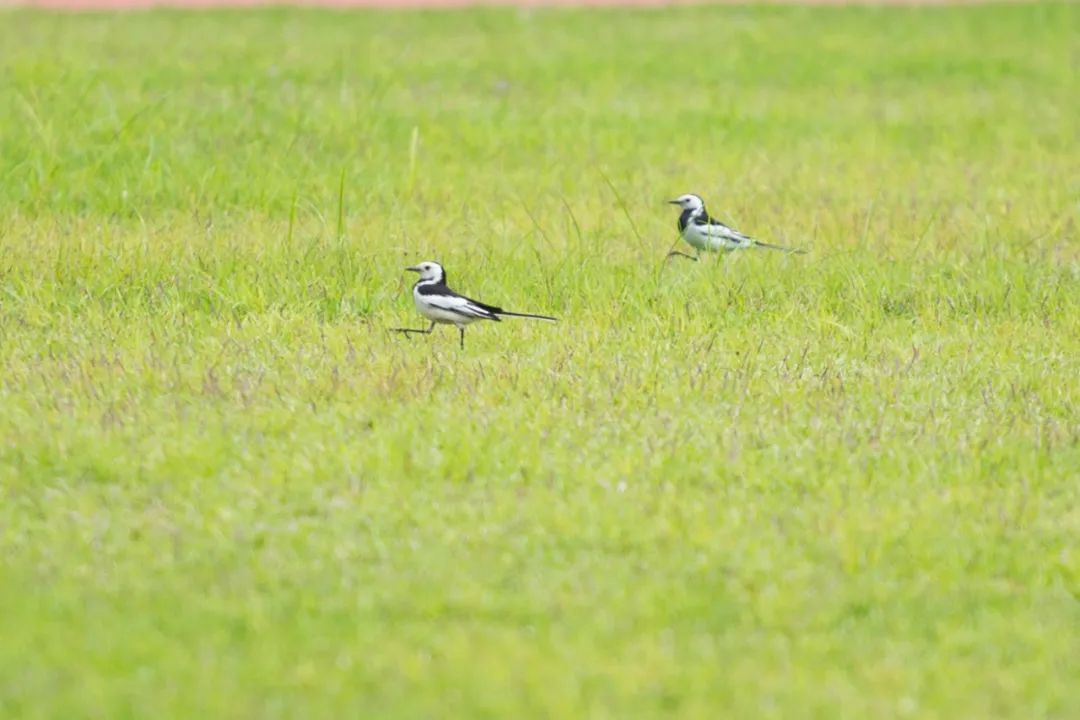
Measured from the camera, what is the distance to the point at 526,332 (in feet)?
30.0

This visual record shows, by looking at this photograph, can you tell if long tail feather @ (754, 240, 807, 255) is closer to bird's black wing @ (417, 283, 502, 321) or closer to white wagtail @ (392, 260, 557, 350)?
white wagtail @ (392, 260, 557, 350)

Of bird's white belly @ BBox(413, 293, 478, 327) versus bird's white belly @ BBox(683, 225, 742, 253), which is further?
bird's white belly @ BBox(683, 225, 742, 253)

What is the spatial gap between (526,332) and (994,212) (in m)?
4.96

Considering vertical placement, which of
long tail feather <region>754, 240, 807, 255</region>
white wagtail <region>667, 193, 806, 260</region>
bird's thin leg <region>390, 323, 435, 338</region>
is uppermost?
white wagtail <region>667, 193, 806, 260</region>

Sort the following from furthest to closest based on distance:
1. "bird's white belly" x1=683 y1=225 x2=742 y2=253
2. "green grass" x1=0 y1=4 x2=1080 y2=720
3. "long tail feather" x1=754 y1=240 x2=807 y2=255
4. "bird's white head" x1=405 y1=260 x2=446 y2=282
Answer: "long tail feather" x1=754 y1=240 x2=807 y2=255, "bird's white belly" x1=683 y1=225 x2=742 y2=253, "bird's white head" x1=405 y1=260 x2=446 y2=282, "green grass" x1=0 y1=4 x2=1080 y2=720

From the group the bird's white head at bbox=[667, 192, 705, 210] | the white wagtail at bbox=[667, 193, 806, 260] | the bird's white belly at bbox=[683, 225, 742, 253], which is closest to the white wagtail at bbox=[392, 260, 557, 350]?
the white wagtail at bbox=[667, 193, 806, 260]

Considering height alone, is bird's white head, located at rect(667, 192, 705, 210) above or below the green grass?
above

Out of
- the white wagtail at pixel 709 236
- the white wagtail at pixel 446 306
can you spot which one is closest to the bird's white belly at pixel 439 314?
the white wagtail at pixel 446 306

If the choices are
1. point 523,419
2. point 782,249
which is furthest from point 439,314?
point 782,249

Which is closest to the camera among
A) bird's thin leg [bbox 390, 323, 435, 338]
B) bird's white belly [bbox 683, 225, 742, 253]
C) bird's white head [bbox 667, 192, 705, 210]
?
bird's thin leg [bbox 390, 323, 435, 338]

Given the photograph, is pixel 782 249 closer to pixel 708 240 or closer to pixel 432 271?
pixel 708 240

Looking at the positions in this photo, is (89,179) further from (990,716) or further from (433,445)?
(990,716)

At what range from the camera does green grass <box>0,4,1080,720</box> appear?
5.21 m

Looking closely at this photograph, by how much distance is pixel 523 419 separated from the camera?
7.48 metres
